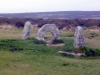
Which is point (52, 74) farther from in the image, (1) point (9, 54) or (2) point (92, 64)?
(1) point (9, 54)

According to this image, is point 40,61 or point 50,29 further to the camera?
point 50,29

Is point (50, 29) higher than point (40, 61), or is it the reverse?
point (50, 29)

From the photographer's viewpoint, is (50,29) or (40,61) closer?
(40,61)

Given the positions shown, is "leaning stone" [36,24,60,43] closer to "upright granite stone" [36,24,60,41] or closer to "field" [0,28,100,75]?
"upright granite stone" [36,24,60,41]

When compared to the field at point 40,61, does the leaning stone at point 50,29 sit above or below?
above

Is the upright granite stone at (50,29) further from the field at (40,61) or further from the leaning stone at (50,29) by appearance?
the field at (40,61)

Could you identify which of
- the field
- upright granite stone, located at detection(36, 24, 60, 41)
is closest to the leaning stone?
upright granite stone, located at detection(36, 24, 60, 41)

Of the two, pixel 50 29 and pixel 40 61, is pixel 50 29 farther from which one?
pixel 40 61

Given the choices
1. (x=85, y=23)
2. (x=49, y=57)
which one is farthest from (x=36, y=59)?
(x=85, y=23)

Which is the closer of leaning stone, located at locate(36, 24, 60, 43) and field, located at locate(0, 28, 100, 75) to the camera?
field, located at locate(0, 28, 100, 75)

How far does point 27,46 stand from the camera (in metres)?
32.1

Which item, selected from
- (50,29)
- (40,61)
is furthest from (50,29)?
(40,61)

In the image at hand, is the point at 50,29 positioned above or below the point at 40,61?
above

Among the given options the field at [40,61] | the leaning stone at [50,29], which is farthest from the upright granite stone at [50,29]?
the field at [40,61]
